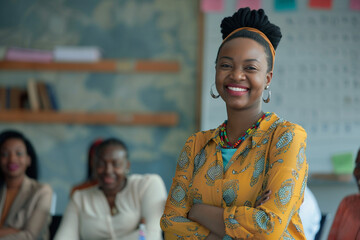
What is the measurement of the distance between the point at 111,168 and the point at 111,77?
5.83 ft

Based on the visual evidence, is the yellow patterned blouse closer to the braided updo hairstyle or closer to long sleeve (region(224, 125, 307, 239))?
long sleeve (region(224, 125, 307, 239))

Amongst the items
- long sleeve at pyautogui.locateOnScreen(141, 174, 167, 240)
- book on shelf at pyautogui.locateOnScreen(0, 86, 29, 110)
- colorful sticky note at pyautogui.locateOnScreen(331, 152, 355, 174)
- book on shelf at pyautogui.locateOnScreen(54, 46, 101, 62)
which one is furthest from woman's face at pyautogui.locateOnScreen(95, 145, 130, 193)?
colorful sticky note at pyautogui.locateOnScreen(331, 152, 355, 174)

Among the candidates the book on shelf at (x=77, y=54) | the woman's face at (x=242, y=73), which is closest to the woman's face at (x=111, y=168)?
the woman's face at (x=242, y=73)

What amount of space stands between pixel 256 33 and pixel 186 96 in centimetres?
297

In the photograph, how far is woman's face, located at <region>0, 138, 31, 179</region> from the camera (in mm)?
2984

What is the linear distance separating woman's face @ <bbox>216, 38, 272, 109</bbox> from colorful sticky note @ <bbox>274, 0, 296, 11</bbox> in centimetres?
290

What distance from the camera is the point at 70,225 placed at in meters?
2.66

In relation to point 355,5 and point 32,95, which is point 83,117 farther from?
point 355,5

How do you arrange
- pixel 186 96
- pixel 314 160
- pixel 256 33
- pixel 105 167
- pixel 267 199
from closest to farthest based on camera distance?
pixel 267 199
pixel 256 33
pixel 105 167
pixel 314 160
pixel 186 96

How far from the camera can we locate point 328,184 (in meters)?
4.07

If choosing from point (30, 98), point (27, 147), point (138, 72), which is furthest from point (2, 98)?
point (27, 147)

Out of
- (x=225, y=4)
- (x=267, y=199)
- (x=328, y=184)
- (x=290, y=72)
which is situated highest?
(x=225, y=4)

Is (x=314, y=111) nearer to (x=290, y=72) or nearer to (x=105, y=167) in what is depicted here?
(x=290, y=72)

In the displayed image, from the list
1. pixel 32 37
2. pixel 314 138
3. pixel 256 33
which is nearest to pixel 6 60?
pixel 32 37
